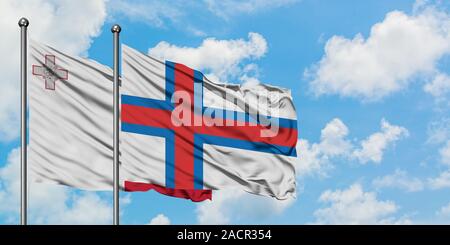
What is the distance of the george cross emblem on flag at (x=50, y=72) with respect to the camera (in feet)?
47.2

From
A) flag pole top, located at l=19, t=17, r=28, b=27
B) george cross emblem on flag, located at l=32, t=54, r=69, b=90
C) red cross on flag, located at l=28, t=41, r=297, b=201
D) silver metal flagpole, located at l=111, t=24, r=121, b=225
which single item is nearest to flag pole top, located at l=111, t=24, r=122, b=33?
silver metal flagpole, located at l=111, t=24, r=121, b=225

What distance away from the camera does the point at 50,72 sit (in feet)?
47.5

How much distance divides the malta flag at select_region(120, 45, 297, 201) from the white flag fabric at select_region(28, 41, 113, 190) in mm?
375

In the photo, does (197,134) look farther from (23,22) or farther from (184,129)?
(23,22)

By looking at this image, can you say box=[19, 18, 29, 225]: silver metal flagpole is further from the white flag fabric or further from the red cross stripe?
the red cross stripe

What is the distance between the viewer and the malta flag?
15156mm

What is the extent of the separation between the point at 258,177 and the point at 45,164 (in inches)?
181

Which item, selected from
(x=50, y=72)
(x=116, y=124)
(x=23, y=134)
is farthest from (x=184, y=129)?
(x=23, y=134)

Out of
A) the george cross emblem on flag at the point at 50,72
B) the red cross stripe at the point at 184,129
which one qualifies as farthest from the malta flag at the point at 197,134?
the george cross emblem on flag at the point at 50,72

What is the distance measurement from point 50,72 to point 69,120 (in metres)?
0.92

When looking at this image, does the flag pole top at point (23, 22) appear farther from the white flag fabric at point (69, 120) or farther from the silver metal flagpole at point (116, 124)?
the silver metal flagpole at point (116, 124)

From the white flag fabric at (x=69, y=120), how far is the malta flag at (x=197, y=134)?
375 millimetres
